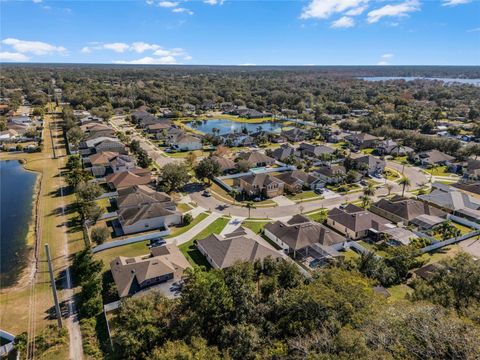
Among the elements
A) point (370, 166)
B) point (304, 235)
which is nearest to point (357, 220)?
point (304, 235)

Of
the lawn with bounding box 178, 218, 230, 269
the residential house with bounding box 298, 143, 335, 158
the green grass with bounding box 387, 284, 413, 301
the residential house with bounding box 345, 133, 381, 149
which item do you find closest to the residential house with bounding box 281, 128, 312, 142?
the residential house with bounding box 345, 133, 381, 149

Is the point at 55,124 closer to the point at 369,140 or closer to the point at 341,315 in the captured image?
the point at 369,140

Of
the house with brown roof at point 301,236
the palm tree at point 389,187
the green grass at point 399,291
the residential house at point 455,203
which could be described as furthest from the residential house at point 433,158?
the green grass at point 399,291

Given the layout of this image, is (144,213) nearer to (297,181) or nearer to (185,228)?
(185,228)

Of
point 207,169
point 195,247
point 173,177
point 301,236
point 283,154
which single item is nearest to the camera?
point 301,236

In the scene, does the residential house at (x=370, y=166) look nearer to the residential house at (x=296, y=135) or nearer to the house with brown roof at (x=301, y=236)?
the house with brown roof at (x=301, y=236)
